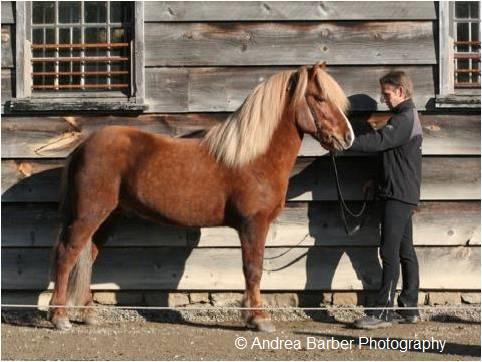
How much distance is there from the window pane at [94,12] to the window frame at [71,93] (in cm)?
36

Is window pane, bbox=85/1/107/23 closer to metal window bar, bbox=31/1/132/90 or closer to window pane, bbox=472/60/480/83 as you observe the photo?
metal window bar, bbox=31/1/132/90

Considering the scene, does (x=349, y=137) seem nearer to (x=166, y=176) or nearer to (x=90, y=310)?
(x=166, y=176)

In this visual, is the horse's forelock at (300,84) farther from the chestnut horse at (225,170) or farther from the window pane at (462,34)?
the window pane at (462,34)

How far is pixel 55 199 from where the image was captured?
274 inches

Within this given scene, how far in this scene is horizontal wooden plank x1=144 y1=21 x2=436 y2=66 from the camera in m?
6.84

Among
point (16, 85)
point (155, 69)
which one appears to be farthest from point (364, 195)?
point (16, 85)

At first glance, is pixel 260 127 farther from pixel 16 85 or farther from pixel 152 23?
pixel 16 85

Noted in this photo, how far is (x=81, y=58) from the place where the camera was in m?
7.01

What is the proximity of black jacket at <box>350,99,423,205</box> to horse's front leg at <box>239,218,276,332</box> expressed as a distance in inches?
36.3

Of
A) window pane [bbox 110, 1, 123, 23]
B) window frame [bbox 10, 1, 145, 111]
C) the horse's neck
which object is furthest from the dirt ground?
window pane [bbox 110, 1, 123, 23]

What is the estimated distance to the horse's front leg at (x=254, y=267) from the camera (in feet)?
20.5

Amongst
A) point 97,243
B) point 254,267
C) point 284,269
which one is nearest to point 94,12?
point 97,243

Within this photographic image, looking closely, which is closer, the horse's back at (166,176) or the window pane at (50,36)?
the horse's back at (166,176)

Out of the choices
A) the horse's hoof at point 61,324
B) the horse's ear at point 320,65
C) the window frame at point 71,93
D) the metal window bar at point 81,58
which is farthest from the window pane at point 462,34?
the horse's hoof at point 61,324
